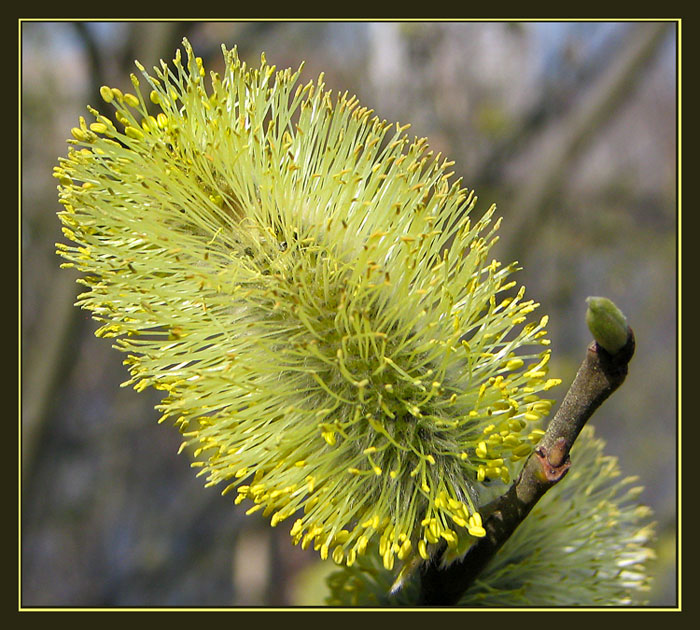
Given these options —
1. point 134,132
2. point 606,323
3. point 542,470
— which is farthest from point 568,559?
point 134,132

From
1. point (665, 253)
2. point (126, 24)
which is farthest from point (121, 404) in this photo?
point (665, 253)

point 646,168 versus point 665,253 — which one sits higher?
point 646,168

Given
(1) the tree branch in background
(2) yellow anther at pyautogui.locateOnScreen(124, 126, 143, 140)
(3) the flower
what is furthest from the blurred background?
(2) yellow anther at pyautogui.locateOnScreen(124, 126, 143, 140)

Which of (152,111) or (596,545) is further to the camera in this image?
(152,111)

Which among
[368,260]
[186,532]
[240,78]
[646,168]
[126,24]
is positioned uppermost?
[646,168]

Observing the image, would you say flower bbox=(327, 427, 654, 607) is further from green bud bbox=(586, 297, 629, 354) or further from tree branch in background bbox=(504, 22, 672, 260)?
tree branch in background bbox=(504, 22, 672, 260)

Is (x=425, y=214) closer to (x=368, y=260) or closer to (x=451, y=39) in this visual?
(x=368, y=260)
